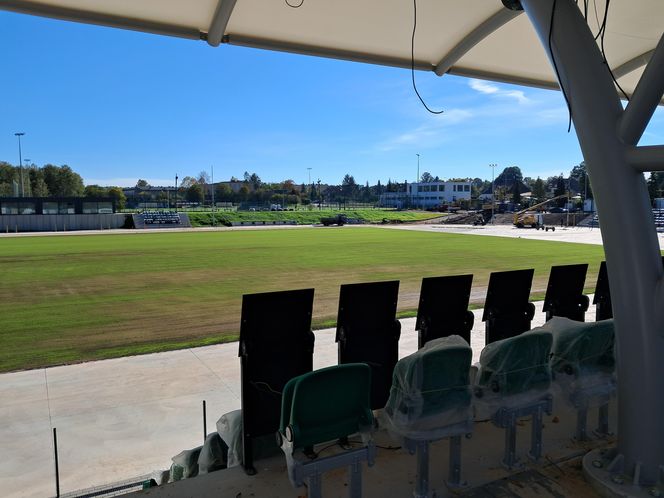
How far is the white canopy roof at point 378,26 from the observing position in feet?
14.9

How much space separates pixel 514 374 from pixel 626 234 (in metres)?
1.16

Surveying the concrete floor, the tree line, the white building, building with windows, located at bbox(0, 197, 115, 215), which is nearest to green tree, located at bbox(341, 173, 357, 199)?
the white building

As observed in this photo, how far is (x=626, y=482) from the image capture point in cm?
309

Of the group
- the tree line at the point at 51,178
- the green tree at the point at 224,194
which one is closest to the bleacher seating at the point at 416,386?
the tree line at the point at 51,178

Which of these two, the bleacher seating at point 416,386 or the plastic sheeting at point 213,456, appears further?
the plastic sheeting at point 213,456

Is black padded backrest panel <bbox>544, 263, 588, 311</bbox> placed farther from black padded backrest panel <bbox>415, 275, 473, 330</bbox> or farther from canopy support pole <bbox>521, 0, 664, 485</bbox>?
canopy support pole <bbox>521, 0, 664, 485</bbox>

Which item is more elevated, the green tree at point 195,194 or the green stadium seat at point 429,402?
the green tree at point 195,194

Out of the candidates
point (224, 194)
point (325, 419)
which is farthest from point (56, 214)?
point (224, 194)

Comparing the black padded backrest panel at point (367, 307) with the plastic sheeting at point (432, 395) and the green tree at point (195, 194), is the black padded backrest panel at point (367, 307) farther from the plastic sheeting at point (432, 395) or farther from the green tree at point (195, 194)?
the green tree at point (195, 194)

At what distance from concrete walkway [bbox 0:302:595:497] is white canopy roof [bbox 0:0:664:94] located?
4.11m

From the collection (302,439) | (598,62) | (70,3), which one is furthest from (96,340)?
(598,62)

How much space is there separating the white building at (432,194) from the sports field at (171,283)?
108834 millimetres

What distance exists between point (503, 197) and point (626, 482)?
149 m

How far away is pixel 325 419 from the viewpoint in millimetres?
2678
